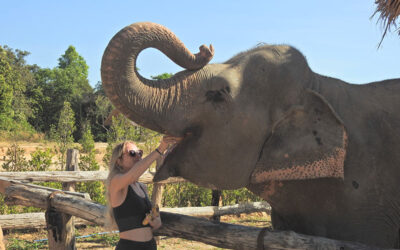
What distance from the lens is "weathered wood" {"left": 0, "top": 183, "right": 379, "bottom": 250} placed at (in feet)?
7.22

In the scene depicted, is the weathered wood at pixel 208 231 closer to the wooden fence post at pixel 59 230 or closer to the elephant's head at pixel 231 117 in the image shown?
the wooden fence post at pixel 59 230

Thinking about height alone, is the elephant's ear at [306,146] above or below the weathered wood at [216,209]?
above

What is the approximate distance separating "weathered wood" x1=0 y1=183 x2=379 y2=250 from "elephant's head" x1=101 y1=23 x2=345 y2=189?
0.38 meters

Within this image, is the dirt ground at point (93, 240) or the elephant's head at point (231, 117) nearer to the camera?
the elephant's head at point (231, 117)

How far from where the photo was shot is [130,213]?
9.86 feet

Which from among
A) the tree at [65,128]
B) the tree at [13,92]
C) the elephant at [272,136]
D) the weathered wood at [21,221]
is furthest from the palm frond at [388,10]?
the tree at [13,92]

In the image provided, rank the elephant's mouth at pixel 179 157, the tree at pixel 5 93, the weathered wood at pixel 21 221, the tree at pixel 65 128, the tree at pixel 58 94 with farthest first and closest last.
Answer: the tree at pixel 58 94 → the tree at pixel 5 93 → the tree at pixel 65 128 → the weathered wood at pixel 21 221 → the elephant's mouth at pixel 179 157

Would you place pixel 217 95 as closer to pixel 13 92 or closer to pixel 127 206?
pixel 127 206

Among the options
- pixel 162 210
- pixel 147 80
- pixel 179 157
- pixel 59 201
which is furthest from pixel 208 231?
pixel 162 210

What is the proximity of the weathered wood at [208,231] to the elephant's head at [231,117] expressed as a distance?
38cm

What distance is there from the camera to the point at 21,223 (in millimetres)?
6965

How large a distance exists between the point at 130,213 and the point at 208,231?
23.7 inches

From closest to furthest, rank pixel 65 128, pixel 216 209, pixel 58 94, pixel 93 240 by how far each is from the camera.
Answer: pixel 93 240 < pixel 216 209 < pixel 65 128 < pixel 58 94

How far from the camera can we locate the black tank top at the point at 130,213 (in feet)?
9.82
